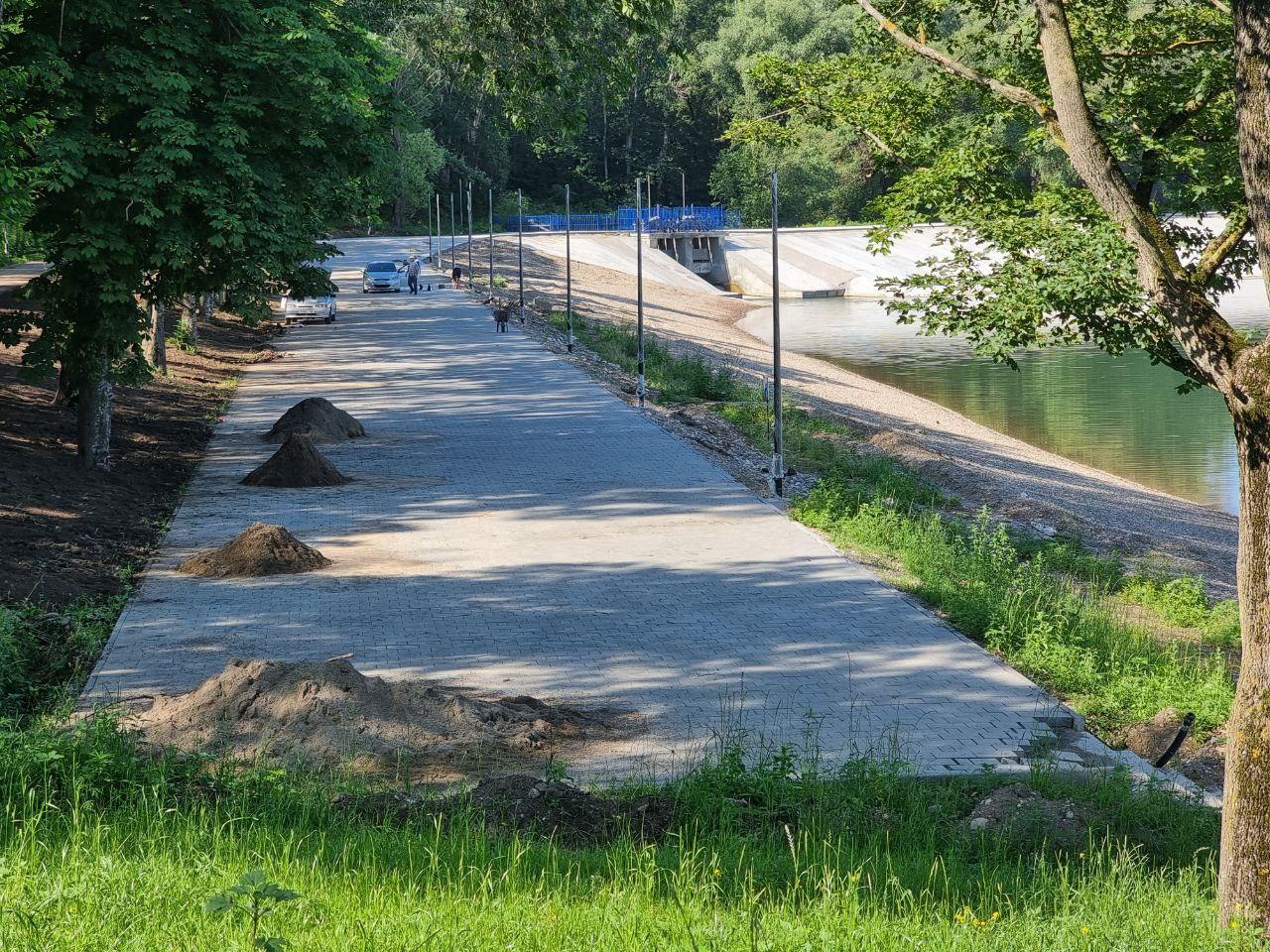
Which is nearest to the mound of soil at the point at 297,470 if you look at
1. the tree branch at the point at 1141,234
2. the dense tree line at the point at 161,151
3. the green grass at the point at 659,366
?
the dense tree line at the point at 161,151

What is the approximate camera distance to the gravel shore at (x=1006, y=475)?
18547mm

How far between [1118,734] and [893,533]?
17.7 feet

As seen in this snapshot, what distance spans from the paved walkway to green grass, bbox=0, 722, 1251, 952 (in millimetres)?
1197

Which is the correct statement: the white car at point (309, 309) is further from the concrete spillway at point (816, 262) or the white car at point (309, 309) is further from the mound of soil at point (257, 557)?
the concrete spillway at point (816, 262)

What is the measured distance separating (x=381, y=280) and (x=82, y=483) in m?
40.1

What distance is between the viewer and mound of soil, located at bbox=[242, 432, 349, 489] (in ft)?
58.0

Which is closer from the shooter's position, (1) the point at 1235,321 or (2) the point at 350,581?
(2) the point at 350,581

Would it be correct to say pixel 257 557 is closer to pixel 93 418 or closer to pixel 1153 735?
pixel 93 418

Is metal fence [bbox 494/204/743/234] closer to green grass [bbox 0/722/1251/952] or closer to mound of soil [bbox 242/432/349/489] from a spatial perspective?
mound of soil [bbox 242/432/349/489]

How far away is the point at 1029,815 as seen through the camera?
22.7ft

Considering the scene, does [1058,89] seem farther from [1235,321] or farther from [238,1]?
[1235,321]

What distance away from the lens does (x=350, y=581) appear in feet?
41.6

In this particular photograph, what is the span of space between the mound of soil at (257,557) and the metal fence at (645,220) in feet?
238

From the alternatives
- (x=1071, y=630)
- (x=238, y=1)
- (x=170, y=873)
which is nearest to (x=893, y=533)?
(x=1071, y=630)
